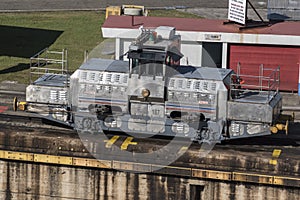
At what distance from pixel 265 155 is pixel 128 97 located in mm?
5761

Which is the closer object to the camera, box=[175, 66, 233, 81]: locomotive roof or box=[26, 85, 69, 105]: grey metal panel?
box=[175, 66, 233, 81]: locomotive roof

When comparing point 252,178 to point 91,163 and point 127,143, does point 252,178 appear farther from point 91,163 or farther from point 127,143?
point 91,163

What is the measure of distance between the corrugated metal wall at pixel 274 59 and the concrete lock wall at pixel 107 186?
1642 centimetres

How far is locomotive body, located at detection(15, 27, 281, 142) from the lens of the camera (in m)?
27.6

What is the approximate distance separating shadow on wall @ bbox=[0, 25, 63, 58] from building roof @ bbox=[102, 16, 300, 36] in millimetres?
9497

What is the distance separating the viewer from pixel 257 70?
4172 centimetres

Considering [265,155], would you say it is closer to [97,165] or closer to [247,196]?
[247,196]

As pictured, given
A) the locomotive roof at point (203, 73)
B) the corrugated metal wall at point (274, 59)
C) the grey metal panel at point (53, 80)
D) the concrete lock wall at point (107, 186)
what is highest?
the corrugated metal wall at point (274, 59)

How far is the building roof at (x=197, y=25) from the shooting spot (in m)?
41.4

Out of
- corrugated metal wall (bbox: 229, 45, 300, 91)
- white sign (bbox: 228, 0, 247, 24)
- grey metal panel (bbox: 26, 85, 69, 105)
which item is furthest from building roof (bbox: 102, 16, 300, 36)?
grey metal panel (bbox: 26, 85, 69, 105)

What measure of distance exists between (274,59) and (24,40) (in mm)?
22124

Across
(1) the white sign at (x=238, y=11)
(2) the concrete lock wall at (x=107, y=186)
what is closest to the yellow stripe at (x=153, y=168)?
(2) the concrete lock wall at (x=107, y=186)

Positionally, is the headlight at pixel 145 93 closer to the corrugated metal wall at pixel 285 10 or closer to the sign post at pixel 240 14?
the sign post at pixel 240 14

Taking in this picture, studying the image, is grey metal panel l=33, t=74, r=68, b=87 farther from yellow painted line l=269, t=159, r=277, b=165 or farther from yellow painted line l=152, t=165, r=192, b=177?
yellow painted line l=269, t=159, r=277, b=165
